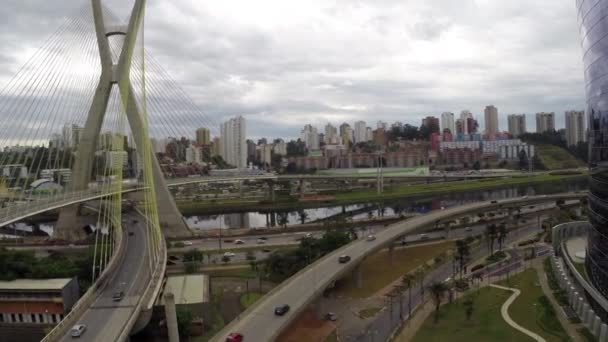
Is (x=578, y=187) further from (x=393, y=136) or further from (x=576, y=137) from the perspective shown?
(x=393, y=136)

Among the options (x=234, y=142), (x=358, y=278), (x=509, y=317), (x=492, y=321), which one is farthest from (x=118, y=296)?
(x=234, y=142)

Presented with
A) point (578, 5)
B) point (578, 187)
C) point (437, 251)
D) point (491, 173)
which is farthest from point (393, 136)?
point (578, 5)

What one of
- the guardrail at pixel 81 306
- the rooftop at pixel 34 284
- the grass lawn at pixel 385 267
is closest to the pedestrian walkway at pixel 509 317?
the grass lawn at pixel 385 267

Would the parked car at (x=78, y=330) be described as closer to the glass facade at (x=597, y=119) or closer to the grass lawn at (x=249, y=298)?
the grass lawn at (x=249, y=298)

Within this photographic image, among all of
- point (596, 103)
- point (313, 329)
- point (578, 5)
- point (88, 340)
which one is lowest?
point (313, 329)

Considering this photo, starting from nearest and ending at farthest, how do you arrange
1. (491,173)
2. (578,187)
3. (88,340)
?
(88,340)
(578,187)
(491,173)

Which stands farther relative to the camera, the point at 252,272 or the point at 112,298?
the point at 252,272

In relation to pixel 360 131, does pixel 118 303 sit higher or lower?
lower

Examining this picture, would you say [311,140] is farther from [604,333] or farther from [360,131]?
[604,333]
